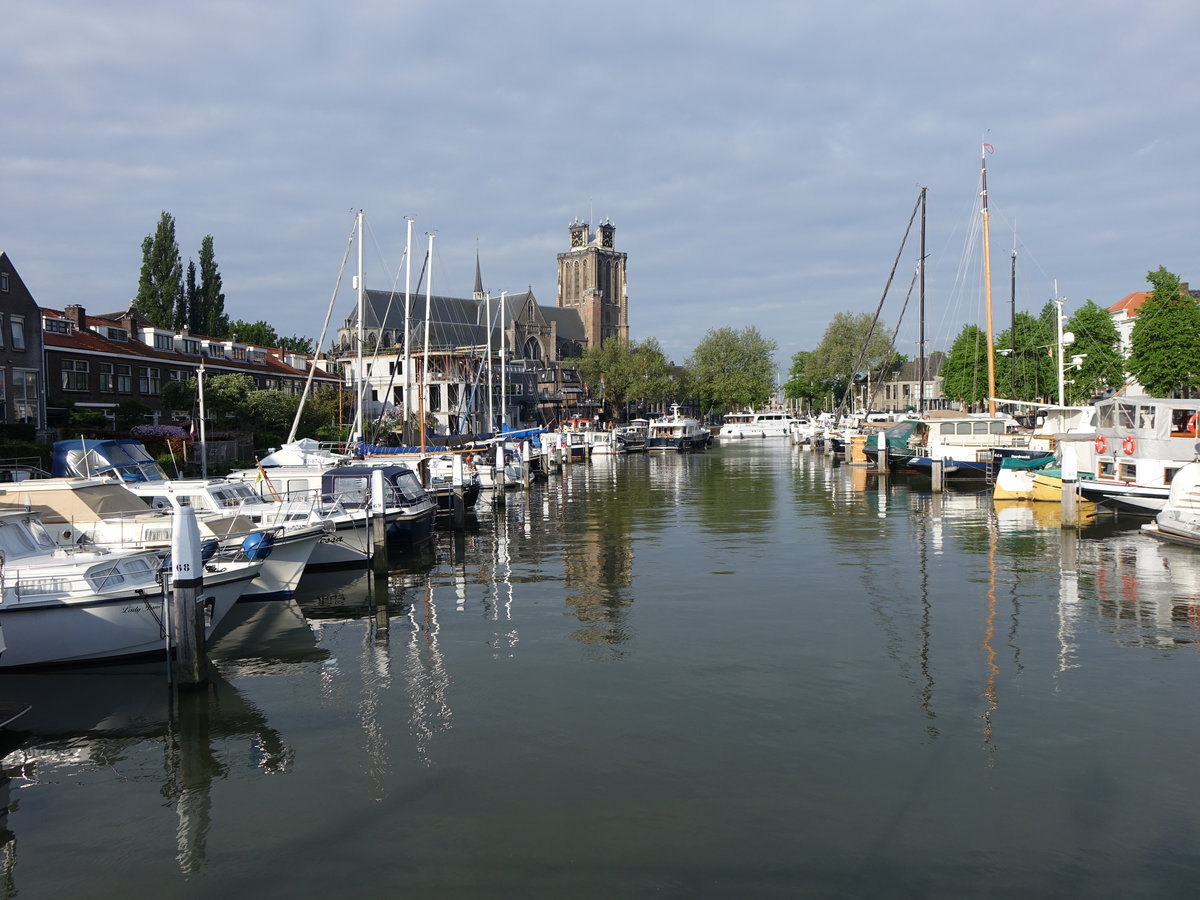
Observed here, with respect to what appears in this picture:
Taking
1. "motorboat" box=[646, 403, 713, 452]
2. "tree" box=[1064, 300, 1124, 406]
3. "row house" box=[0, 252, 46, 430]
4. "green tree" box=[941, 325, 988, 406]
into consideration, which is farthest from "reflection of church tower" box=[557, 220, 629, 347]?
"row house" box=[0, 252, 46, 430]

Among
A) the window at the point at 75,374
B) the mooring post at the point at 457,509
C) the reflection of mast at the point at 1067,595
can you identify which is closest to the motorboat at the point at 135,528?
the mooring post at the point at 457,509

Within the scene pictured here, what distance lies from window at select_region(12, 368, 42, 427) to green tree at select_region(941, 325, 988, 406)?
251 ft

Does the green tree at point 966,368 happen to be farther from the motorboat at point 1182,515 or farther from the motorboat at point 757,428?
the motorboat at point 1182,515

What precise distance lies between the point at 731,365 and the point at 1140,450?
10625 centimetres

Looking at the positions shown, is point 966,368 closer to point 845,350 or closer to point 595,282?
point 845,350

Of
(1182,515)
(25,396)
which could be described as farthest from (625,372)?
(1182,515)

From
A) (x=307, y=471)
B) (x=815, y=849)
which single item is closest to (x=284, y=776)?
(x=815, y=849)

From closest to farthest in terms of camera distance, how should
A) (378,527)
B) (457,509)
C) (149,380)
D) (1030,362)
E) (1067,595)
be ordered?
(1067,595) → (378,527) → (457,509) → (149,380) → (1030,362)

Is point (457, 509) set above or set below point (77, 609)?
below

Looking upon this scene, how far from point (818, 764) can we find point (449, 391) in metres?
85.8

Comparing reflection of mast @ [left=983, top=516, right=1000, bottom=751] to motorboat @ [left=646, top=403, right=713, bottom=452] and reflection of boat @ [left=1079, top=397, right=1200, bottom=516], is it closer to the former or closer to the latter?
reflection of boat @ [left=1079, top=397, right=1200, bottom=516]

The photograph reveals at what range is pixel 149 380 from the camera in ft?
193

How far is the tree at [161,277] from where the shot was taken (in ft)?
276

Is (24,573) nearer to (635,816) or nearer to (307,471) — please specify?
(635,816)
